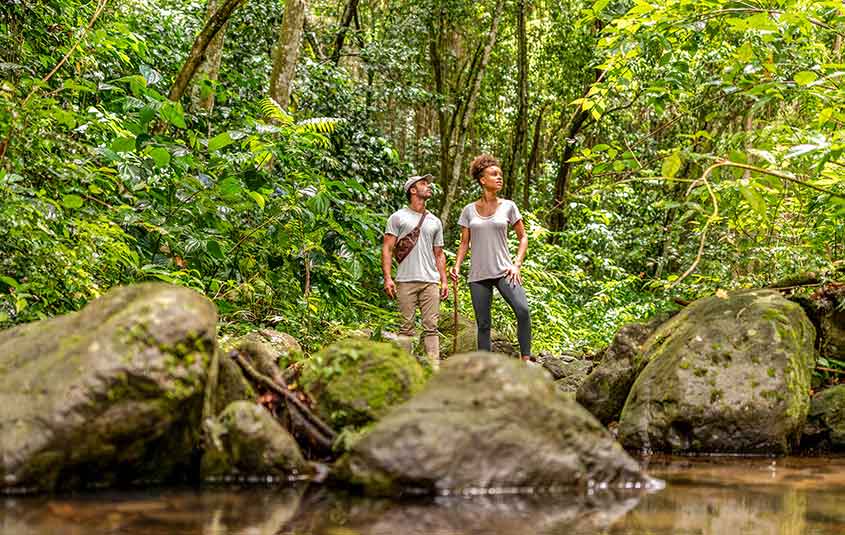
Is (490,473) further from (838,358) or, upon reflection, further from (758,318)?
(838,358)

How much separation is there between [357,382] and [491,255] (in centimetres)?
333

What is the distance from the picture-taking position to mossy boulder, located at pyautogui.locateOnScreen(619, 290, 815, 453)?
7.16 m

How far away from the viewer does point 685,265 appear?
2091 centimetres

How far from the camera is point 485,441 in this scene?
16.9 feet

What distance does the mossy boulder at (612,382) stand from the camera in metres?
8.46

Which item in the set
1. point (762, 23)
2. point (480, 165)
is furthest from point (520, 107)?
point (762, 23)

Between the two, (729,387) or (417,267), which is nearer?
(729,387)

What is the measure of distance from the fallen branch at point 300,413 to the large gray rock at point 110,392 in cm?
74

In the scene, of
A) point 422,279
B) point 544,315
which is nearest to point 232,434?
point 422,279

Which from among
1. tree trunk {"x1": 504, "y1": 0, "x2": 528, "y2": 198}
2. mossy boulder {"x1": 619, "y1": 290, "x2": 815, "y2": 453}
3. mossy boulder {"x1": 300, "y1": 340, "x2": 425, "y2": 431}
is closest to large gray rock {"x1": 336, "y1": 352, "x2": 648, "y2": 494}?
mossy boulder {"x1": 300, "y1": 340, "x2": 425, "y2": 431}

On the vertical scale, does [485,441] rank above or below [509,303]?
below

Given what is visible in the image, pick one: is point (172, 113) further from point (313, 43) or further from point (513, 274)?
point (313, 43)

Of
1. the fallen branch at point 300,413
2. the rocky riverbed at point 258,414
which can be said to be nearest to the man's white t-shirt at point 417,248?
the rocky riverbed at point 258,414

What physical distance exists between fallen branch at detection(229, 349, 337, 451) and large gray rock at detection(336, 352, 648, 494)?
0.56 meters
